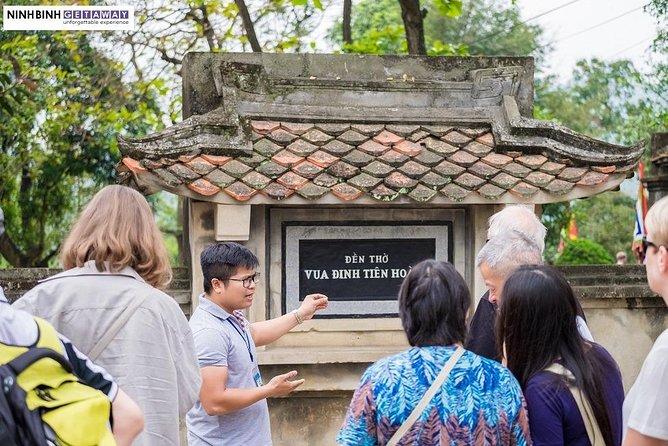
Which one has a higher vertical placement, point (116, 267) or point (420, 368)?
point (116, 267)

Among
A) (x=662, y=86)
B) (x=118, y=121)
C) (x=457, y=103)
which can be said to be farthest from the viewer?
(x=662, y=86)

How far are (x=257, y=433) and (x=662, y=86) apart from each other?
11.5 meters

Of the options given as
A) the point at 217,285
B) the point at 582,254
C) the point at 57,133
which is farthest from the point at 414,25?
the point at 217,285

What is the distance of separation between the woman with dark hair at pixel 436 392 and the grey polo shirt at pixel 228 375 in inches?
52.0

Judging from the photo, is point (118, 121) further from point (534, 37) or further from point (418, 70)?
point (534, 37)

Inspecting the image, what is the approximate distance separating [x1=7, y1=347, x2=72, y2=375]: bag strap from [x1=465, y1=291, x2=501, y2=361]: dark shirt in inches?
79.3

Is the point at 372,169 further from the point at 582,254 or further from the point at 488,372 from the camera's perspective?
the point at 582,254

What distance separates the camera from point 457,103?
6.49 metres

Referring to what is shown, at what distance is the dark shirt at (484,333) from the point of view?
403cm

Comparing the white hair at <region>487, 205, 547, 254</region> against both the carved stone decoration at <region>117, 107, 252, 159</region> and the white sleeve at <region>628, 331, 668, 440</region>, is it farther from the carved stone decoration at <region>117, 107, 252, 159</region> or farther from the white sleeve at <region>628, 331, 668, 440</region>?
the carved stone decoration at <region>117, 107, 252, 159</region>

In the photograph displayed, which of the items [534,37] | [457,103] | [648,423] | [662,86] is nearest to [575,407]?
[648,423]

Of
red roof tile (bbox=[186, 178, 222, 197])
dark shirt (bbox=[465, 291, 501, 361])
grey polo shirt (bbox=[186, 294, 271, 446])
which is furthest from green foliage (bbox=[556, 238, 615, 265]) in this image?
grey polo shirt (bbox=[186, 294, 271, 446])

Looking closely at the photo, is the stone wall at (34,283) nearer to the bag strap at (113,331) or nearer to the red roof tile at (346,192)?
the red roof tile at (346,192)

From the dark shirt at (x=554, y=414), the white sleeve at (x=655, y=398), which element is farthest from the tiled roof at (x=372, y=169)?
the white sleeve at (x=655, y=398)
